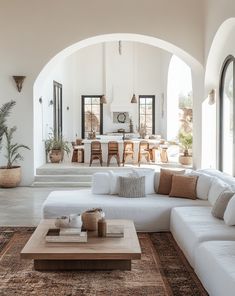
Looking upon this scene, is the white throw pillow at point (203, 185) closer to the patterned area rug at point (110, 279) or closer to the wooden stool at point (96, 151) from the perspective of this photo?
the patterned area rug at point (110, 279)

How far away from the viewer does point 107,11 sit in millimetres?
10156

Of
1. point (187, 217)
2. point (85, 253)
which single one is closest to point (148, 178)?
point (187, 217)

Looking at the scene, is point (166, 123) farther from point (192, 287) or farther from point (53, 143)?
point (192, 287)

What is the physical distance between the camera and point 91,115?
17.5 metres

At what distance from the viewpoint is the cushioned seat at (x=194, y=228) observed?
181 inches

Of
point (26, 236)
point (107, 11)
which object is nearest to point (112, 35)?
point (107, 11)

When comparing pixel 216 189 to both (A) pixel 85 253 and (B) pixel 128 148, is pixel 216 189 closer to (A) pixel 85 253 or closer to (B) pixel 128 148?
(A) pixel 85 253

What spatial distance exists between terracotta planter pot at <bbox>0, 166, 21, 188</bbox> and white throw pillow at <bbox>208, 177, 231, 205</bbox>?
536 centimetres

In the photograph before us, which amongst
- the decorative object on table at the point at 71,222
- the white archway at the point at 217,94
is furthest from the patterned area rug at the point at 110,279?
the white archway at the point at 217,94

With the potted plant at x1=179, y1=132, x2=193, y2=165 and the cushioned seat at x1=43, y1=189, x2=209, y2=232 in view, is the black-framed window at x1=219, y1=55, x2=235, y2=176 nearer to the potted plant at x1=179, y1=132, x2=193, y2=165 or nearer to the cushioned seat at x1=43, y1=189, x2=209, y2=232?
the potted plant at x1=179, y1=132, x2=193, y2=165

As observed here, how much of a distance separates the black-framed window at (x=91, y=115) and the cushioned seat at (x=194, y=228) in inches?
455

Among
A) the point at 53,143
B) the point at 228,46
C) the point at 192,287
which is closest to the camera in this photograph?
the point at 192,287

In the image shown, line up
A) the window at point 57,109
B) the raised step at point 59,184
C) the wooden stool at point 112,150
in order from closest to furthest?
the raised step at point 59,184 → the wooden stool at point 112,150 → the window at point 57,109

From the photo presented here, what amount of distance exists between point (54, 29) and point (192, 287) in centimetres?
766
